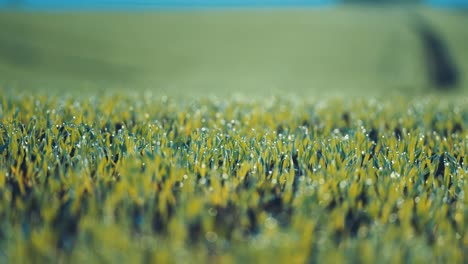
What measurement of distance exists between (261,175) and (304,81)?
20094 millimetres

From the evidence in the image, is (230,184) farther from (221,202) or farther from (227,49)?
(227,49)

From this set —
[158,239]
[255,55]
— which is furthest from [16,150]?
[255,55]

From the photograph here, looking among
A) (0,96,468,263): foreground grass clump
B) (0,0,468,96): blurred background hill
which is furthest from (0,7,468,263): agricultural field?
(0,0,468,96): blurred background hill

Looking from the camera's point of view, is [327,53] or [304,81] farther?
[327,53]

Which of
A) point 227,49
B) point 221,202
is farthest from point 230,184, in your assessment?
point 227,49

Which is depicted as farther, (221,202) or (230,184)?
(230,184)

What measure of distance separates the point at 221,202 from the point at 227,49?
80.0ft

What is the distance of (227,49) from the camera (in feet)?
85.3

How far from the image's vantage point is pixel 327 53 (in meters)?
26.0

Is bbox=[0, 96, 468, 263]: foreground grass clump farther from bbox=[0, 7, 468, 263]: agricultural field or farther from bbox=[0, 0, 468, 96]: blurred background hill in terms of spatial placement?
bbox=[0, 0, 468, 96]: blurred background hill

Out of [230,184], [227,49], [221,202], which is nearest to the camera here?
[221,202]

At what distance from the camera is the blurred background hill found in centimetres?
2062

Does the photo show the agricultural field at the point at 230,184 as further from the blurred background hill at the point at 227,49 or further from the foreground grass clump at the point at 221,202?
the blurred background hill at the point at 227,49

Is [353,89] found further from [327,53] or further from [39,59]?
[39,59]
